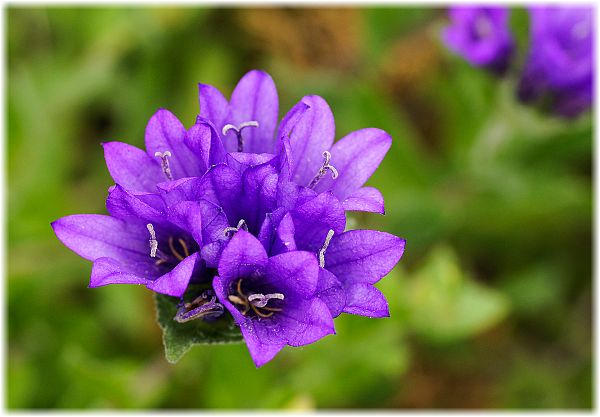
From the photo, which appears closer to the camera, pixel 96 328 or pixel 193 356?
pixel 193 356

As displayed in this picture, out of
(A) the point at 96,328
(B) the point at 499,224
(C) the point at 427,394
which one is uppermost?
(B) the point at 499,224

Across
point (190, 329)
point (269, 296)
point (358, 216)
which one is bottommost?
point (358, 216)

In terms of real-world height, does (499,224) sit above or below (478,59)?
below

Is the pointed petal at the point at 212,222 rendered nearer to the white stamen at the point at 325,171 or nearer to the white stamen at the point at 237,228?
the white stamen at the point at 237,228

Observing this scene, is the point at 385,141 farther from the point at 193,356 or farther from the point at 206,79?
the point at 206,79

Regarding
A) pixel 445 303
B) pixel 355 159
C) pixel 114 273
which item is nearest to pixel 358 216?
pixel 445 303

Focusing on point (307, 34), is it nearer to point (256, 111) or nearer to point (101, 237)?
point (256, 111)

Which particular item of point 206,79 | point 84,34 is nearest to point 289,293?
point 206,79
